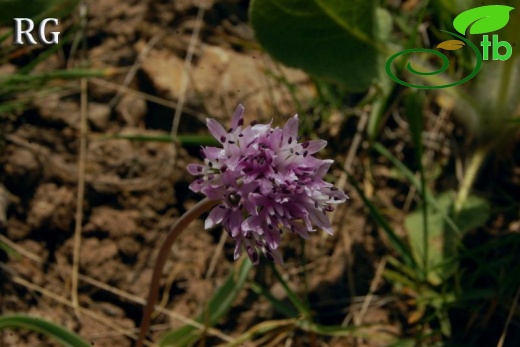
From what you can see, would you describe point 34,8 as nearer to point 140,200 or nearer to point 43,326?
point 140,200

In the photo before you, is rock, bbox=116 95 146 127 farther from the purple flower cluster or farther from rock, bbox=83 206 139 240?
the purple flower cluster

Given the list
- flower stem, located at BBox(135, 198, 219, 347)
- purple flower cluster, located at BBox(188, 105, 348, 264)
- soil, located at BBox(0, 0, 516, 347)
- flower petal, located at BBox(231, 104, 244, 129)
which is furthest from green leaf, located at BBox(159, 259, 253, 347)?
flower petal, located at BBox(231, 104, 244, 129)

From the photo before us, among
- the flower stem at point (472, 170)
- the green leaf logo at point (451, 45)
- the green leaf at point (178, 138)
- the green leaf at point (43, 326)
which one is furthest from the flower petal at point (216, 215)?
the green leaf logo at point (451, 45)

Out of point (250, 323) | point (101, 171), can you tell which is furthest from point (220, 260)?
point (101, 171)

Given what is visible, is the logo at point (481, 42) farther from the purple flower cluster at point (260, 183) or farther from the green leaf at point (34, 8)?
the green leaf at point (34, 8)

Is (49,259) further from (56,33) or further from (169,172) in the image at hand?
(56,33)

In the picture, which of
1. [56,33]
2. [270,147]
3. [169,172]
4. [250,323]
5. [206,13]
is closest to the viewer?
[270,147]
